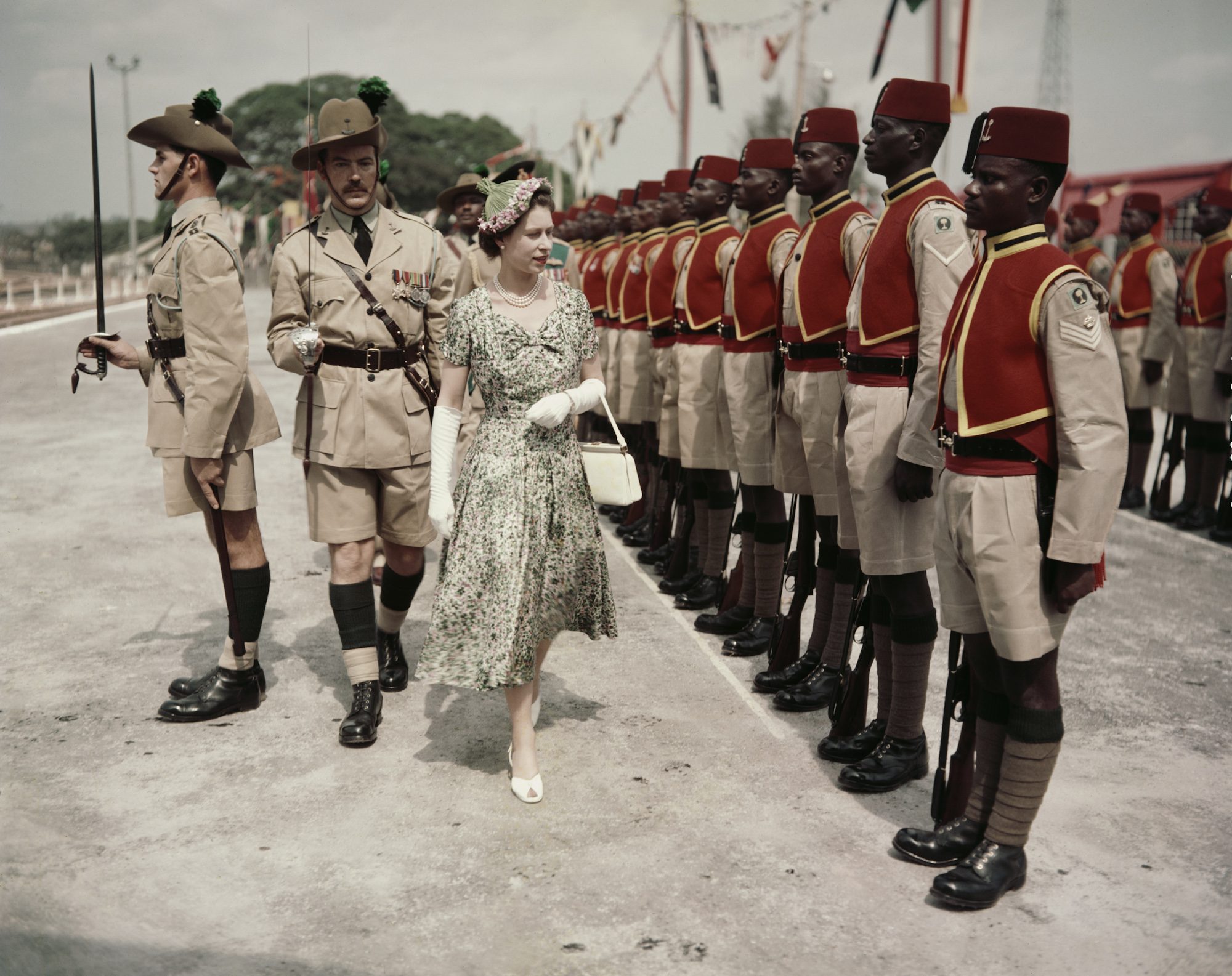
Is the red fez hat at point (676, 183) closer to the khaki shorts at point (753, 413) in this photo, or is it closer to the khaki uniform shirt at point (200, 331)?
the khaki shorts at point (753, 413)

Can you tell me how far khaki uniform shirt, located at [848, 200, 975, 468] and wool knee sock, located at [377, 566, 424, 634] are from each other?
233cm

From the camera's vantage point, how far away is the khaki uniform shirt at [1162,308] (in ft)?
32.8

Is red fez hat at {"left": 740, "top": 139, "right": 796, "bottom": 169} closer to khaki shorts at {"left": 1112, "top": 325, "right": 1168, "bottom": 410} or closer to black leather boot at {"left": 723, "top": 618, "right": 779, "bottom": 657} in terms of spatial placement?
black leather boot at {"left": 723, "top": 618, "right": 779, "bottom": 657}

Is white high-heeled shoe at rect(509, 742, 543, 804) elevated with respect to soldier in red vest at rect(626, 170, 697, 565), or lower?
lower

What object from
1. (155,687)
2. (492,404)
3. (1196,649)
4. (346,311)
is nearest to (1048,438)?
(492,404)

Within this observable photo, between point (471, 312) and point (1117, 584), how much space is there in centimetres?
507

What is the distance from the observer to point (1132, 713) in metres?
5.13

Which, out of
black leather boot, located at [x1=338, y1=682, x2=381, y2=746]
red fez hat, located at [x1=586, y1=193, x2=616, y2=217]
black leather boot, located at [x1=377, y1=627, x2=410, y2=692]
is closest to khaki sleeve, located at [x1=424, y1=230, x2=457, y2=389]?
black leather boot, located at [x1=377, y1=627, x2=410, y2=692]

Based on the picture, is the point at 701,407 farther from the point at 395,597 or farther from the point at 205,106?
the point at 205,106

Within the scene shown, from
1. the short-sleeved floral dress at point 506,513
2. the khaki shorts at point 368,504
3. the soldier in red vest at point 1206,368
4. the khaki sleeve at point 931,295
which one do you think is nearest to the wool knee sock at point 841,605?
the khaki sleeve at point 931,295

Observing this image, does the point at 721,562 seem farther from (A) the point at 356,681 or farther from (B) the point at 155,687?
(B) the point at 155,687

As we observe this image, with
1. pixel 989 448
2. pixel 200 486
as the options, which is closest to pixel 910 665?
pixel 989 448

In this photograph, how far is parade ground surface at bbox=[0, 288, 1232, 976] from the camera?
321 cm

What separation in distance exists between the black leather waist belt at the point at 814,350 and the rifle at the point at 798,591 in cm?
75
